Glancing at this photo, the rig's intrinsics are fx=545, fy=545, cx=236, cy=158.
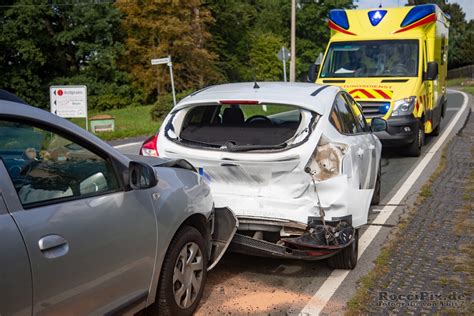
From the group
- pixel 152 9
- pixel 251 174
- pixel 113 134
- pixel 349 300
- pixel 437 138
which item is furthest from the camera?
pixel 152 9

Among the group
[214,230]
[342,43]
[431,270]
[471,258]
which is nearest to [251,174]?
[214,230]

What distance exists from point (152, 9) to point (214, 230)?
36902 millimetres

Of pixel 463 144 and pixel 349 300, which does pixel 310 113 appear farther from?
pixel 463 144

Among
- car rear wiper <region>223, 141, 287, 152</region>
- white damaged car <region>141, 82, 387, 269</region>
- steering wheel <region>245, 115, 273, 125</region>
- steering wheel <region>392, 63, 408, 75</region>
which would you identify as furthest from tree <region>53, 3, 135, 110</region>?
car rear wiper <region>223, 141, 287, 152</region>

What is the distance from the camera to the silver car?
8.33 feet

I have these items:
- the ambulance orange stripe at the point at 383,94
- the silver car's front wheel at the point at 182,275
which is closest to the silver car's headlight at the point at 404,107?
the ambulance orange stripe at the point at 383,94

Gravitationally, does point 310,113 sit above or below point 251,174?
above

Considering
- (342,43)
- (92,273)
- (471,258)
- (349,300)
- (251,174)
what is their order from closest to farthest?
1. (92,273)
2. (349,300)
3. (251,174)
4. (471,258)
5. (342,43)

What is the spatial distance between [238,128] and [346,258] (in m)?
1.55

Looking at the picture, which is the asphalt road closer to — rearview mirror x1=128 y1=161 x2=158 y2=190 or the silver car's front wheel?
the silver car's front wheel

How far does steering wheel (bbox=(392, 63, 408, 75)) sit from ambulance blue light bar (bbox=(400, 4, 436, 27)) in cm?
98

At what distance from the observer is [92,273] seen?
290 centimetres

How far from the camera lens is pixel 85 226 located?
288cm

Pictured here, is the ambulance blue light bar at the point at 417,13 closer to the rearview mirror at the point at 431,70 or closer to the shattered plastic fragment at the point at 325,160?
the rearview mirror at the point at 431,70
